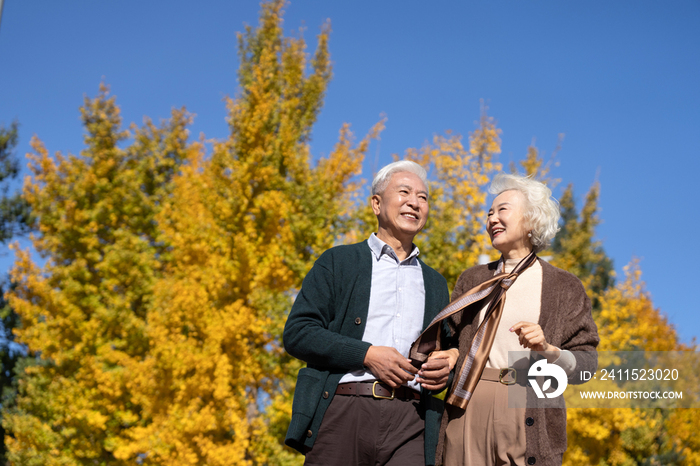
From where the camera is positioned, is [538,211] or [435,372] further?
[538,211]

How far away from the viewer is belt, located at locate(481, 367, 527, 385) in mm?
2467

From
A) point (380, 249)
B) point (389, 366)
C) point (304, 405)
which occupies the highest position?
point (380, 249)

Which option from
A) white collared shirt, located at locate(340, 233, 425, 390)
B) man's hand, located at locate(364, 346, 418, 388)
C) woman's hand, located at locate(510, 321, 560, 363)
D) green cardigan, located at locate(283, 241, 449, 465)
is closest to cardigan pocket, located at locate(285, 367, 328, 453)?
green cardigan, located at locate(283, 241, 449, 465)

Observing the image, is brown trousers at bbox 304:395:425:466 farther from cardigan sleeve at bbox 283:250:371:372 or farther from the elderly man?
cardigan sleeve at bbox 283:250:371:372

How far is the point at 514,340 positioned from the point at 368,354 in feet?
2.26

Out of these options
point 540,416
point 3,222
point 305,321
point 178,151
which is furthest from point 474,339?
point 3,222

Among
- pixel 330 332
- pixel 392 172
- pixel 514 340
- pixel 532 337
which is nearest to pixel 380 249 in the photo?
pixel 392 172

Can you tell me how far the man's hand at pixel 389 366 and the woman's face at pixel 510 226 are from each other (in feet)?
2.67

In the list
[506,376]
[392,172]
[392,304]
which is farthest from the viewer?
[392,172]

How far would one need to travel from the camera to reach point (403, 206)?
111 inches

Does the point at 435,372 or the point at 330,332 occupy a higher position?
the point at 330,332

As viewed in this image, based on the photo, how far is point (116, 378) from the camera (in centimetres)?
1140

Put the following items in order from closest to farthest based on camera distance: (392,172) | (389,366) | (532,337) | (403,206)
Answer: (532,337) < (389,366) < (403,206) < (392,172)

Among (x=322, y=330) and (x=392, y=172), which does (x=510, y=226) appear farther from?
(x=322, y=330)
